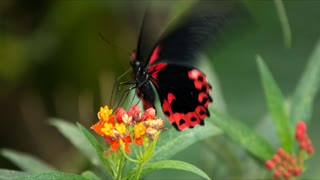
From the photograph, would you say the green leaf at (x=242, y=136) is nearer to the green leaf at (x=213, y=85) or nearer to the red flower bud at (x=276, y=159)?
the red flower bud at (x=276, y=159)

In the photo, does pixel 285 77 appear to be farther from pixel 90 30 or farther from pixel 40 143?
pixel 40 143

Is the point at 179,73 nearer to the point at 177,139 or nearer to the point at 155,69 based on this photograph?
the point at 155,69

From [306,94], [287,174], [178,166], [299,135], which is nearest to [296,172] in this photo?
[287,174]

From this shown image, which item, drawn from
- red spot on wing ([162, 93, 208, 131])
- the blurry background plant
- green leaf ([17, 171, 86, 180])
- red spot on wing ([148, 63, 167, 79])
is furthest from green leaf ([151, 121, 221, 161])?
the blurry background plant

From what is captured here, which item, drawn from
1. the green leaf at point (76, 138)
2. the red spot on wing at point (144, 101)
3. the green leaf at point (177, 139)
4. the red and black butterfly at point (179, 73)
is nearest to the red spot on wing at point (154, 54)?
the red and black butterfly at point (179, 73)

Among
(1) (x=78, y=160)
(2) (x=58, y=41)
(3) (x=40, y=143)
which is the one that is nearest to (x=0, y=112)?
(3) (x=40, y=143)

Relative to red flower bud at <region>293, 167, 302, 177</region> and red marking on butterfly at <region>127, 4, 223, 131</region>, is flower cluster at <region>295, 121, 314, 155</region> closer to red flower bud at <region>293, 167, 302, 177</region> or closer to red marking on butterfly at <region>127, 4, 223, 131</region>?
red flower bud at <region>293, 167, 302, 177</region>
